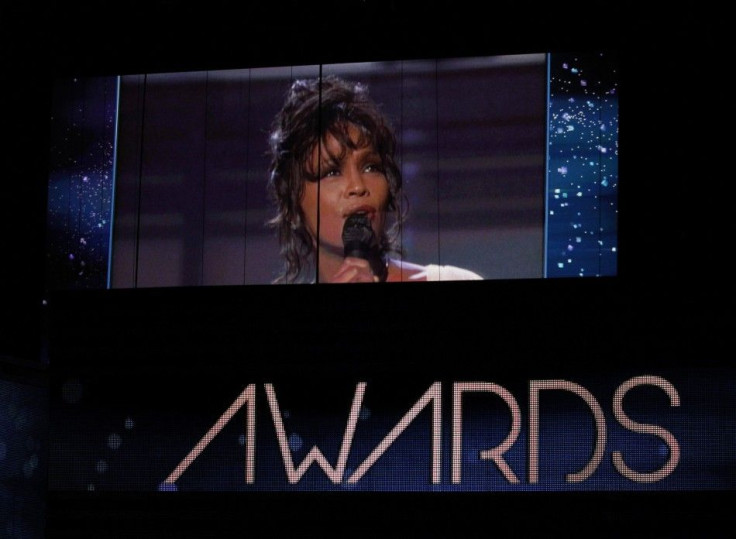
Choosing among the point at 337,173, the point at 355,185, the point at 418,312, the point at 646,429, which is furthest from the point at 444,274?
the point at 646,429

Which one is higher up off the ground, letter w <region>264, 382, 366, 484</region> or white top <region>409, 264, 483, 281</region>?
white top <region>409, 264, 483, 281</region>

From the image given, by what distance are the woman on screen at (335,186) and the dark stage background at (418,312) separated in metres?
0.32

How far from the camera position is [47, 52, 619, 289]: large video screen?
611 cm

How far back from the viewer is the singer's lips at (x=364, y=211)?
250 inches

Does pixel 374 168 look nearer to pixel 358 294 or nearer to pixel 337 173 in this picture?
pixel 337 173

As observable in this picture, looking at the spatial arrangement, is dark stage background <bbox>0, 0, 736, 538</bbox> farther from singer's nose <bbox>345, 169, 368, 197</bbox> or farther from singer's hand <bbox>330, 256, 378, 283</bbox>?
singer's nose <bbox>345, 169, 368, 197</bbox>

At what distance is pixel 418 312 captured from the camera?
18.9 feet

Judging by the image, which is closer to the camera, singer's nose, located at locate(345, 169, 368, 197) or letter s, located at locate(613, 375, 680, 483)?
letter s, located at locate(613, 375, 680, 483)

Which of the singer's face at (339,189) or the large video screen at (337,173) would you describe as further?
the singer's face at (339,189)

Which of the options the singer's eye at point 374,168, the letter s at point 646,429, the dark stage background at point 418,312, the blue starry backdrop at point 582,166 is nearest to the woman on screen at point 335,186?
the singer's eye at point 374,168

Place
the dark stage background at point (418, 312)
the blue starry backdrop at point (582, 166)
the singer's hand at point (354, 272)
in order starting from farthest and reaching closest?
the singer's hand at point (354, 272) < the blue starry backdrop at point (582, 166) < the dark stage background at point (418, 312)

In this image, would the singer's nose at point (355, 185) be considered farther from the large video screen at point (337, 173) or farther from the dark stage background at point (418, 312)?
the dark stage background at point (418, 312)

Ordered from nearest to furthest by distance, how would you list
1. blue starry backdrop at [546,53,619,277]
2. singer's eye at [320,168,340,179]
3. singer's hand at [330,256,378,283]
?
1. blue starry backdrop at [546,53,619,277]
2. singer's hand at [330,256,378,283]
3. singer's eye at [320,168,340,179]

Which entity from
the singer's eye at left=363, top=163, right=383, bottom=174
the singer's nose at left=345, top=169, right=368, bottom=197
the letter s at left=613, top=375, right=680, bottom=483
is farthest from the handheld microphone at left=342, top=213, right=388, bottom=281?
the letter s at left=613, top=375, right=680, bottom=483
